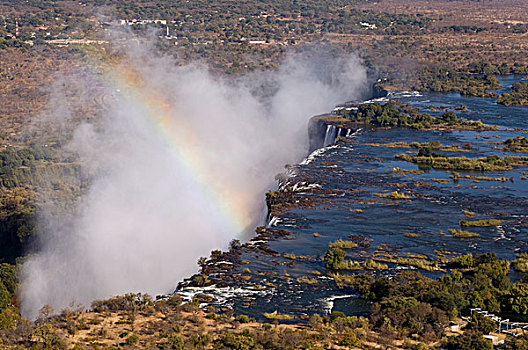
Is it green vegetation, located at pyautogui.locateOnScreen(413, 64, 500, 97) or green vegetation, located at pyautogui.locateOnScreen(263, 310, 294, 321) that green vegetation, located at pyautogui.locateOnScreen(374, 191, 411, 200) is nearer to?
green vegetation, located at pyautogui.locateOnScreen(263, 310, 294, 321)

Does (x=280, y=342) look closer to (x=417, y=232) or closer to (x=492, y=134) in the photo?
(x=417, y=232)

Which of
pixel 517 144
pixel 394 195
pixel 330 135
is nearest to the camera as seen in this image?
pixel 394 195

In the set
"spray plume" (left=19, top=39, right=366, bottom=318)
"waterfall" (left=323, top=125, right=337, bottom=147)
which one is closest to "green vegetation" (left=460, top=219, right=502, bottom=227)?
"spray plume" (left=19, top=39, right=366, bottom=318)

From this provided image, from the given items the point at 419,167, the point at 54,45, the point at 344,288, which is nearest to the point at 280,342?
the point at 344,288

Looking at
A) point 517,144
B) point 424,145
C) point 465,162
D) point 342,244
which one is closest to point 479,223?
point 342,244

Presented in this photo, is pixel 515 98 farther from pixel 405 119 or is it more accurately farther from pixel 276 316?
pixel 276 316

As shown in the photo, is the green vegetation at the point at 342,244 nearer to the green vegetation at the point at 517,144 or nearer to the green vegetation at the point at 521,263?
the green vegetation at the point at 521,263
